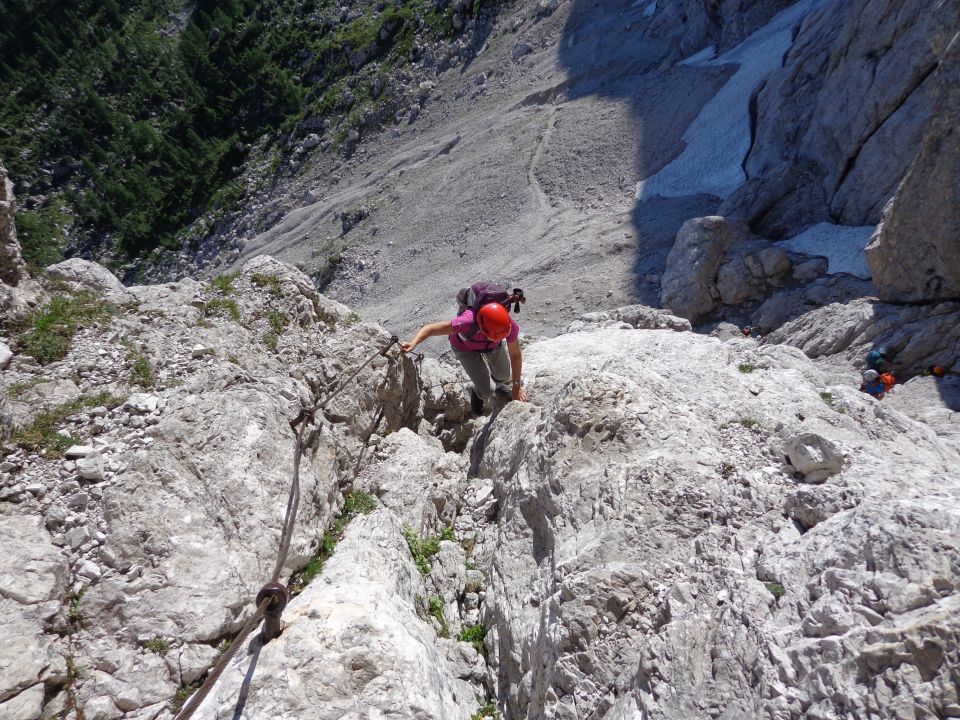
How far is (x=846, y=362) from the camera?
16.9 metres

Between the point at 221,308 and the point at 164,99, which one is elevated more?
the point at 164,99

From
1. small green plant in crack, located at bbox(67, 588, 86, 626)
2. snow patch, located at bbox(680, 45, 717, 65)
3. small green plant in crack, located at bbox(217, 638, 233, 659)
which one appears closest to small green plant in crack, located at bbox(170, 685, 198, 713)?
small green plant in crack, located at bbox(217, 638, 233, 659)

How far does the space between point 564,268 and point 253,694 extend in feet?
86.4

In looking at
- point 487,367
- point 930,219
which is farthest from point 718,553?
point 930,219

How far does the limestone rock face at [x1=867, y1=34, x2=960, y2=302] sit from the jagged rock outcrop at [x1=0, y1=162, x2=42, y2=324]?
18.8 meters

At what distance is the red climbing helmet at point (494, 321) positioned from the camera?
8570 millimetres

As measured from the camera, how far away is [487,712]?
5.00 meters

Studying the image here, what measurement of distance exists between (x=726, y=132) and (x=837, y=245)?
12218 mm

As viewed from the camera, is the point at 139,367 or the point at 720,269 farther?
the point at 720,269

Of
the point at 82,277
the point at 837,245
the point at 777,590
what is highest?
the point at 82,277

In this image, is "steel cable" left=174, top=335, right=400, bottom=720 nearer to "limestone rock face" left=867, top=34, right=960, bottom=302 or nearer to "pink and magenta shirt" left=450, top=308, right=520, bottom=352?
"pink and magenta shirt" left=450, top=308, right=520, bottom=352

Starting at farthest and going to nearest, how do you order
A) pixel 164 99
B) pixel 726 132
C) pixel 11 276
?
pixel 164 99, pixel 726 132, pixel 11 276

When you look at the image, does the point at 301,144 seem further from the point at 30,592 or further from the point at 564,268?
the point at 30,592

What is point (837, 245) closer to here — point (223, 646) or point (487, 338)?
point (487, 338)
